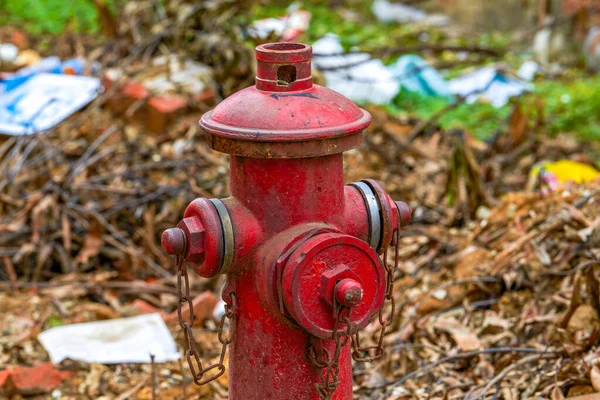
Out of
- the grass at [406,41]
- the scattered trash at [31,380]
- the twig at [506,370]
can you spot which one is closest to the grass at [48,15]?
the grass at [406,41]

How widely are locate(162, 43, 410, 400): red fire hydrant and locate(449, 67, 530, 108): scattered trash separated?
4.58m

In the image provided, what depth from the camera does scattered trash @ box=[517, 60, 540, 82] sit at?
6.81 meters

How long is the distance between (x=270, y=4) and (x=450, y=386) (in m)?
7.45

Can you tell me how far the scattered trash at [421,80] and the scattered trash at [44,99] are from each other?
244cm

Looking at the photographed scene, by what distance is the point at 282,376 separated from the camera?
1.82 metres

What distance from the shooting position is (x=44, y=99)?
16.3 feet

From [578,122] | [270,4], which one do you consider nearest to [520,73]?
[578,122]

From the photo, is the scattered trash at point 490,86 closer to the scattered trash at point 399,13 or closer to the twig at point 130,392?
the scattered trash at point 399,13

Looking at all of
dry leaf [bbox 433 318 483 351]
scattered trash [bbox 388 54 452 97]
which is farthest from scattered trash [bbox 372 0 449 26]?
dry leaf [bbox 433 318 483 351]

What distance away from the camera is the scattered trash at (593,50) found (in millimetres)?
6758

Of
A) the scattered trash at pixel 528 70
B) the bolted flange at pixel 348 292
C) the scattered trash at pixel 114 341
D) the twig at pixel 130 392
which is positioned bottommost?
the scattered trash at pixel 528 70

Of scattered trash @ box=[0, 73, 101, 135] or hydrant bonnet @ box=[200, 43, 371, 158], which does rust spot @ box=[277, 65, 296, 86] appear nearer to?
hydrant bonnet @ box=[200, 43, 371, 158]

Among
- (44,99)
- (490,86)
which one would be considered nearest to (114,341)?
(44,99)

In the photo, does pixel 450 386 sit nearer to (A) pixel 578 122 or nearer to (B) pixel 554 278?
(B) pixel 554 278
